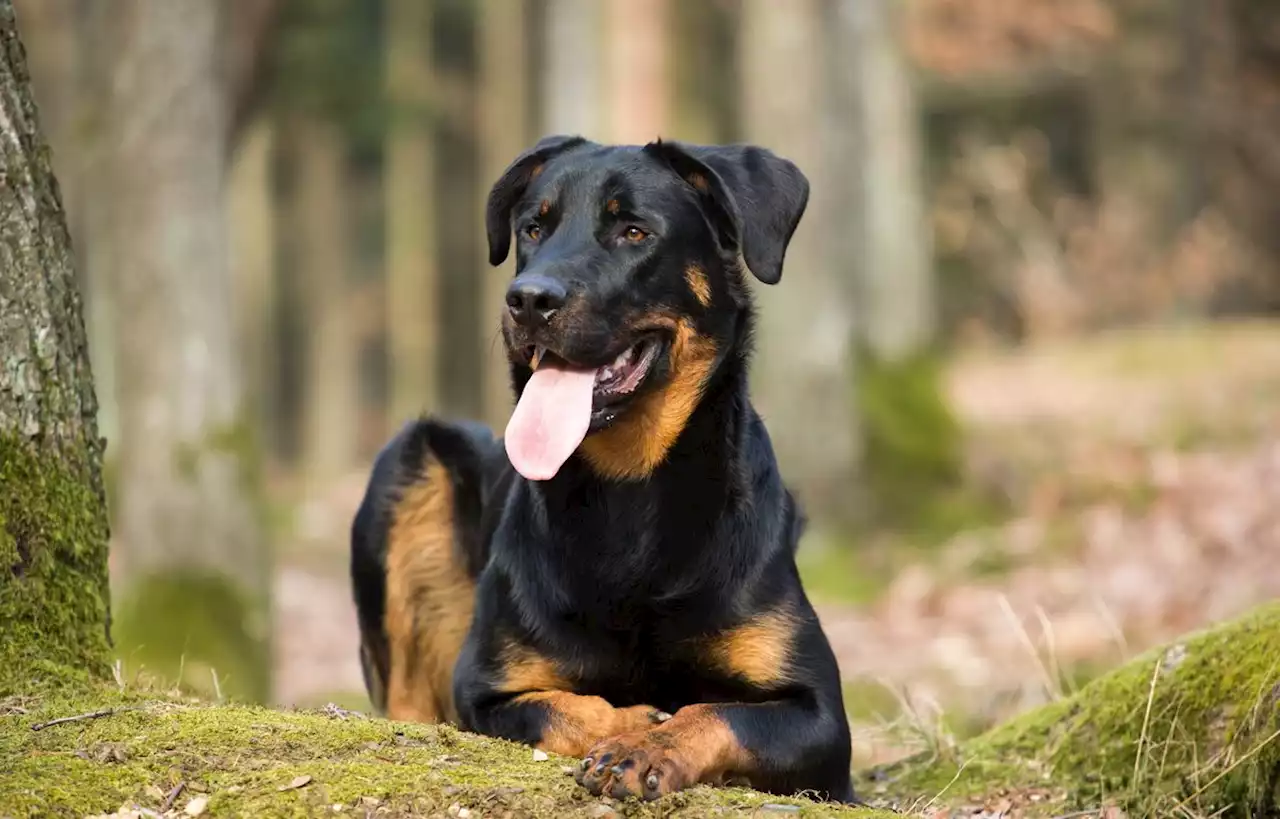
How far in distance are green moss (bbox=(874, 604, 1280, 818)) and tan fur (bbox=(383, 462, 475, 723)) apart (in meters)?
1.66

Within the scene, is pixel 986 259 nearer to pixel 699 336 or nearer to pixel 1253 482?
pixel 1253 482

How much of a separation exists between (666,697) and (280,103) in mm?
21710

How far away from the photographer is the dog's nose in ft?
14.1

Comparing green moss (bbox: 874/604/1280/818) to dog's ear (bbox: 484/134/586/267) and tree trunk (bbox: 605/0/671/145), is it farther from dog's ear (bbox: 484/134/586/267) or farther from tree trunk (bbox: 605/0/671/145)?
tree trunk (bbox: 605/0/671/145)

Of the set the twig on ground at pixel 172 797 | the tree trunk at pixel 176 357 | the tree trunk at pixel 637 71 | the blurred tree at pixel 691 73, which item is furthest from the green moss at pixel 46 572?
the blurred tree at pixel 691 73

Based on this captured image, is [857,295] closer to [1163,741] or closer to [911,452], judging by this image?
[911,452]

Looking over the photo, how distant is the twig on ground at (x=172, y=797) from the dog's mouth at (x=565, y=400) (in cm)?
126

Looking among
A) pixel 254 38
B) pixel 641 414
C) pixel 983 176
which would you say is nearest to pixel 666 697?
pixel 641 414

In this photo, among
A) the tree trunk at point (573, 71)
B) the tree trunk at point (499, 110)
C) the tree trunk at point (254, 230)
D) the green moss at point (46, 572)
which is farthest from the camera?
the tree trunk at point (254, 230)

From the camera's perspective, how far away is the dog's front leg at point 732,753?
3.65 m

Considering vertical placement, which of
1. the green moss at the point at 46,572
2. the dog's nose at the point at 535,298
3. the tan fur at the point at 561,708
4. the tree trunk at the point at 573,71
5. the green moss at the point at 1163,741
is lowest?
the green moss at the point at 1163,741

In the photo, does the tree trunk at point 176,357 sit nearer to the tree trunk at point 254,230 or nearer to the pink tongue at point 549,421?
the pink tongue at point 549,421

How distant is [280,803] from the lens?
3.45 metres

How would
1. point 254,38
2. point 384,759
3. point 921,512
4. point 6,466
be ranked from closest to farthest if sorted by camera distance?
point 384,759 < point 6,466 < point 254,38 < point 921,512
